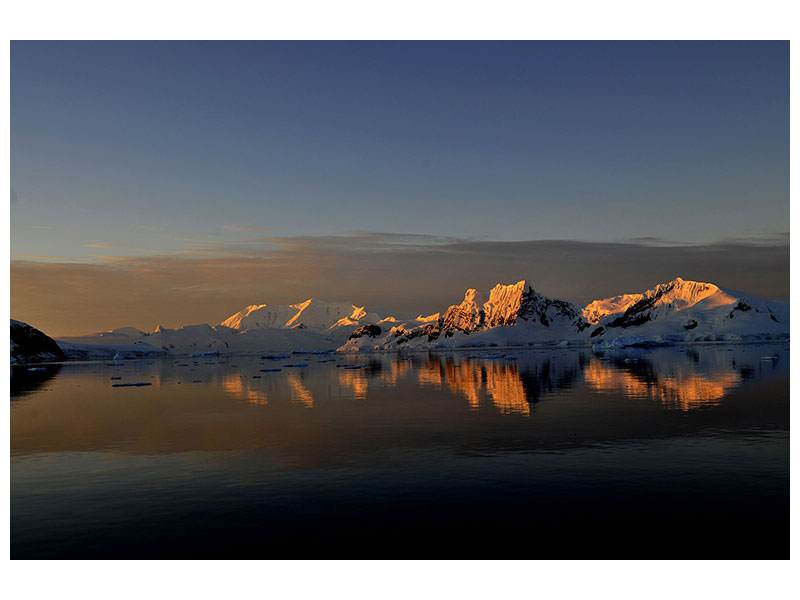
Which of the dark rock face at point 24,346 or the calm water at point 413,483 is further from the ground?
the calm water at point 413,483

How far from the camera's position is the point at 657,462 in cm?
2300

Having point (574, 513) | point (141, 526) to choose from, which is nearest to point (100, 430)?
point (141, 526)

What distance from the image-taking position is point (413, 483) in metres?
20.8

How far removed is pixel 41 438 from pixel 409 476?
855 inches

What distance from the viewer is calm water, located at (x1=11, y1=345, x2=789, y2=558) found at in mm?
15367

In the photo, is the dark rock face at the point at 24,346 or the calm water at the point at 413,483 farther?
the dark rock face at the point at 24,346

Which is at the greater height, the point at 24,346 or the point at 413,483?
the point at 413,483

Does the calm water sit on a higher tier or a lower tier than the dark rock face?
higher

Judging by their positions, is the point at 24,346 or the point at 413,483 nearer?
the point at 413,483

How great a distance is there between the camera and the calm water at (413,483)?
1537 centimetres

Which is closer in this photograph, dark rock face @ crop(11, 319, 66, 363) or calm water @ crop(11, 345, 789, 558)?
calm water @ crop(11, 345, 789, 558)
